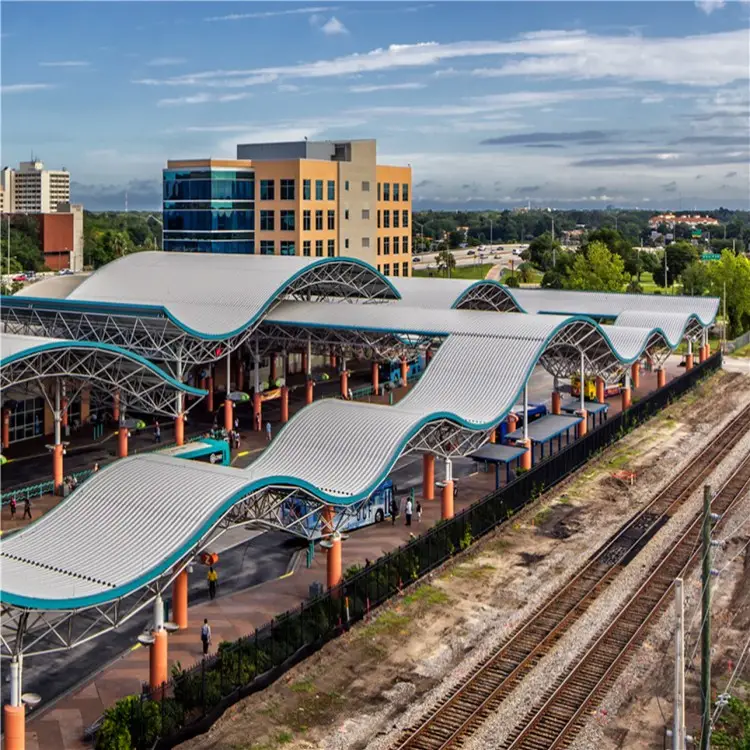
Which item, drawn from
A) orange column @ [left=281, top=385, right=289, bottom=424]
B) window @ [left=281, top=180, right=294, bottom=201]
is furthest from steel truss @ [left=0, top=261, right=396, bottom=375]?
window @ [left=281, top=180, right=294, bottom=201]

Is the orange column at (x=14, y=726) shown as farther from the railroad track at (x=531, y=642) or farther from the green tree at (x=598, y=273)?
the green tree at (x=598, y=273)

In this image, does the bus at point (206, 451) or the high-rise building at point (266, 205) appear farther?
the high-rise building at point (266, 205)

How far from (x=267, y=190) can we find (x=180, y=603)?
65357 millimetres

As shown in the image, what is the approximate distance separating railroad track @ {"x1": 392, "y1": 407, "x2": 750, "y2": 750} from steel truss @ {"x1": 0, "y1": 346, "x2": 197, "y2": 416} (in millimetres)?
21407

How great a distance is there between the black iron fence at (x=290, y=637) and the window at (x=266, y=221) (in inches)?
2048

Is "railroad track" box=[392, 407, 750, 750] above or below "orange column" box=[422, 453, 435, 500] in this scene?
below

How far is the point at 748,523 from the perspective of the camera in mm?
42531

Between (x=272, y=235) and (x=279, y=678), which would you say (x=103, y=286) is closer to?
(x=272, y=235)

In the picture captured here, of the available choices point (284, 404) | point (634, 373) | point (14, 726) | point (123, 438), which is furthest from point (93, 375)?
point (634, 373)

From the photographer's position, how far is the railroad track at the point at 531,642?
2512cm

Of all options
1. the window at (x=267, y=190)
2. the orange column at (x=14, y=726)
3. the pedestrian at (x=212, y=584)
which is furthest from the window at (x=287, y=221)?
the orange column at (x=14, y=726)

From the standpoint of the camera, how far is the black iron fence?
2419 centimetres

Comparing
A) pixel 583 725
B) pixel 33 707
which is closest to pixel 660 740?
pixel 583 725

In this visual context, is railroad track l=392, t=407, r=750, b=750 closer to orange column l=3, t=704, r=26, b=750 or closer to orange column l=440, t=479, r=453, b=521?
orange column l=440, t=479, r=453, b=521
